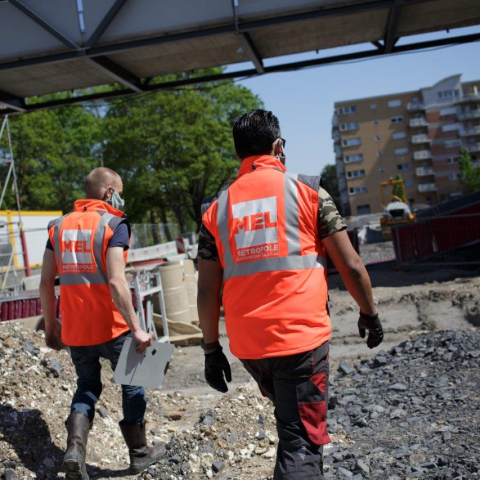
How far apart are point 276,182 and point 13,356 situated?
3.77m

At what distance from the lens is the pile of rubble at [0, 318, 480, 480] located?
4.04m

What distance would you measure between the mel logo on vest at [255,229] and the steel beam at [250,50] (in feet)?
20.8

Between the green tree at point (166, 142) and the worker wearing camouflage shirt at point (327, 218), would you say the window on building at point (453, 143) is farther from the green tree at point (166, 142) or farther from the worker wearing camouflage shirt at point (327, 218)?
the worker wearing camouflage shirt at point (327, 218)

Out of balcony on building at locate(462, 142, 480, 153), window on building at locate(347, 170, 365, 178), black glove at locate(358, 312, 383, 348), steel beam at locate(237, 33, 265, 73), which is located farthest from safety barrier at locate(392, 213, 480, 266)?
balcony on building at locate(462, 142, 480, 153)

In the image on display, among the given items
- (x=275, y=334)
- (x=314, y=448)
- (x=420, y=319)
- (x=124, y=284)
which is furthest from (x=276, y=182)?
(x=420, y=319)

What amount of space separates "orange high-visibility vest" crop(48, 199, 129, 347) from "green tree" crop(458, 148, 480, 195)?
79706 mm

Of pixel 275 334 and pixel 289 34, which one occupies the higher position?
pixel 289 34

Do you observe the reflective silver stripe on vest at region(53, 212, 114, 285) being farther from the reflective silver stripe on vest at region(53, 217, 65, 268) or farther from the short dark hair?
the short dark hair

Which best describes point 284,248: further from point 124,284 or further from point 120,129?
point 120,129

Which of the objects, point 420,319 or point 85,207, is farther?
point 420,319

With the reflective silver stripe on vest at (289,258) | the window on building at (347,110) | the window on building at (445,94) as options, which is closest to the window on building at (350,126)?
the window on building at (347,110)

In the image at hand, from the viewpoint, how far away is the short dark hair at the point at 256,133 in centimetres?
288

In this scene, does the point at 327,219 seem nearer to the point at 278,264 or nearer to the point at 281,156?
the point at 278,264

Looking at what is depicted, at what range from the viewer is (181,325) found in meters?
10.3
